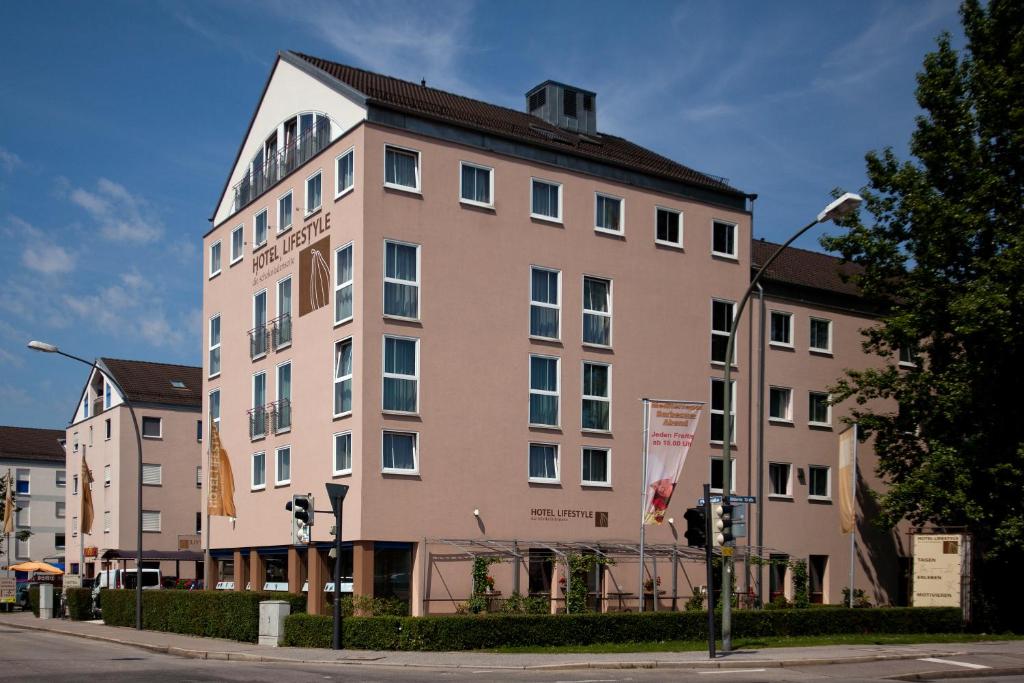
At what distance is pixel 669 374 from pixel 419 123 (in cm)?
1183

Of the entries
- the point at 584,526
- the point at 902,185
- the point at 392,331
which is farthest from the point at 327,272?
the point at 902,185

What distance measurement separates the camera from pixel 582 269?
129 ft

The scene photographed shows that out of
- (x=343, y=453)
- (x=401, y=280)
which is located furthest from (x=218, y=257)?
(x=343, y=453)

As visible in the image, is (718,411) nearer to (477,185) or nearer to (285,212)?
(477,185)

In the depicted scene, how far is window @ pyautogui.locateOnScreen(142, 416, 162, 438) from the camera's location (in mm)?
69250

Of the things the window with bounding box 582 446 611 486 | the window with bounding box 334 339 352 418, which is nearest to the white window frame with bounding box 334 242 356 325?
the window with bounding box 334 339 352 418

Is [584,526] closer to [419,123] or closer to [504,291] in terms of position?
[504,291]

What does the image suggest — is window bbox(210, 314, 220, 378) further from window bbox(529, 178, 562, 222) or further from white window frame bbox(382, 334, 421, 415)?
window bbox(529, 178, 562, 222)

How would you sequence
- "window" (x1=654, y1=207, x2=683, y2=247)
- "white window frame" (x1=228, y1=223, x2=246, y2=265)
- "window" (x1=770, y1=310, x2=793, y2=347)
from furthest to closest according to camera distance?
1. "window" (x1=770, y1=310, x2=793, y2=347)
2. "white window frame" (x1=228, y1=223, x2=246, y2=265)
3. "window" (x1=654, y1=207, x2=683, y2=247)

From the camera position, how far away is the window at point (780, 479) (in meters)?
43.1

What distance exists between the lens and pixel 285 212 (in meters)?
40.8

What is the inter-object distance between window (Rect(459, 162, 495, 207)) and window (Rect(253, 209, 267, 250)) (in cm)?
875

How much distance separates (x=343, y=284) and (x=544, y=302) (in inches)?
254

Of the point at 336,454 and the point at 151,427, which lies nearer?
the point at 336,454
